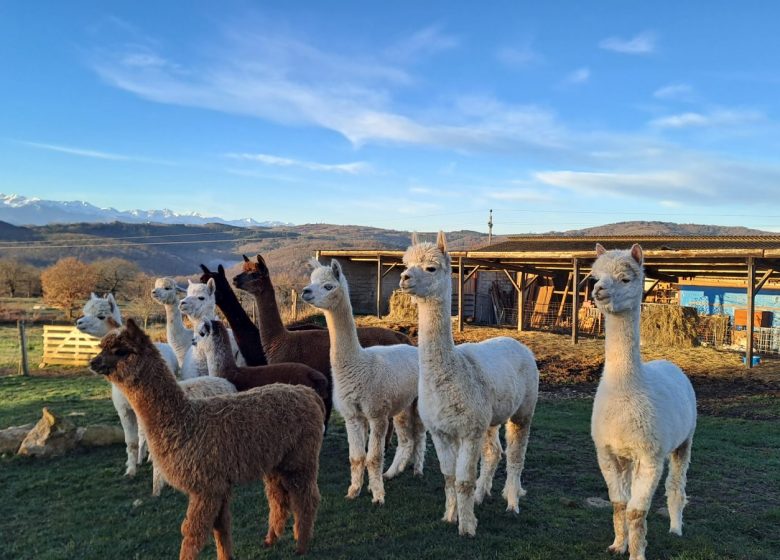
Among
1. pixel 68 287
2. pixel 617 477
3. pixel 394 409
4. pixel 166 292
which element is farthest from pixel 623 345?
pixel 68 287

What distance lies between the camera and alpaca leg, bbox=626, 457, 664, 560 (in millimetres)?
3254

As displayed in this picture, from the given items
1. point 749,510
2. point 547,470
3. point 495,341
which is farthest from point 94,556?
point 749,510

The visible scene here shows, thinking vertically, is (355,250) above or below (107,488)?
above

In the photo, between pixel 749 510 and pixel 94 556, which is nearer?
pixel 94 556

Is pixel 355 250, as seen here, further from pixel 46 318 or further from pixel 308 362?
pixel 308 362

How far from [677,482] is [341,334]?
2.91m

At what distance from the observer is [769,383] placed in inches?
432

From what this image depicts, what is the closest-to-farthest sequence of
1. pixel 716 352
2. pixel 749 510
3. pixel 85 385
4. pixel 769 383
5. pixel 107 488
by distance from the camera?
pixel 749 510 < pixel 107 488 < pixel 769 383 < pixel 85 385 < pixel 716 352

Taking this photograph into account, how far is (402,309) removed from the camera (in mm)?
20391

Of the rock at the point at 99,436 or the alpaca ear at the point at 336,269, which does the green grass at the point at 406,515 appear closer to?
the rock at the point at 99,436

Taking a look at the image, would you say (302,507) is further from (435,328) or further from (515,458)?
(515,458)

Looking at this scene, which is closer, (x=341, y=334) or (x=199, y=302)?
(x=341, y=334)

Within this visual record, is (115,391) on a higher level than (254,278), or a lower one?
lower

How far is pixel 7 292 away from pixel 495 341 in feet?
112
